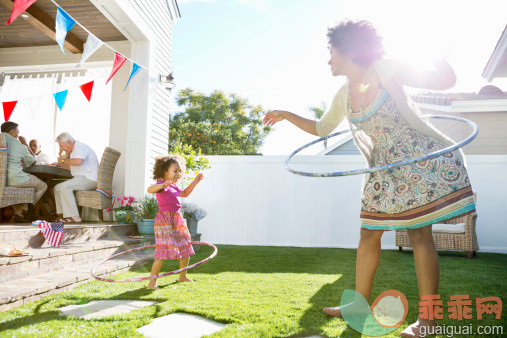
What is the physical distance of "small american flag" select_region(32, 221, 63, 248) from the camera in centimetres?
345

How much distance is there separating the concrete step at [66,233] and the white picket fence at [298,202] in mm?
2012

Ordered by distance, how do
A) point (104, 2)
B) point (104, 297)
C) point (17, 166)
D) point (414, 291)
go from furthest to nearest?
point (104, 2) → point (17, 166) → point (414, 291) → point (104, 297)

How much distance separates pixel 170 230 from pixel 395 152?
6.46 ft

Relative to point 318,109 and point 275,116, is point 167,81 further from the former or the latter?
point 318,109

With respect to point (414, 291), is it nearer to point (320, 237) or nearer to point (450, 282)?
point (450, 282)

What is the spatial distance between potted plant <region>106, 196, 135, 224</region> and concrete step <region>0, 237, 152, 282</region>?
3.30 feet

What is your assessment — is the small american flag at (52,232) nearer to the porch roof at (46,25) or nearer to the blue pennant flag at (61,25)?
the blue pennant flag at (61,25)

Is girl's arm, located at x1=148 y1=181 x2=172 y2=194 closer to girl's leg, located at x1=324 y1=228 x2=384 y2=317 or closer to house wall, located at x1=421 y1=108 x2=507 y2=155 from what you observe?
girl's leg, located at x1=324 y1=228 x2=384 y2=317

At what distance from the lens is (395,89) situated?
1728 mm

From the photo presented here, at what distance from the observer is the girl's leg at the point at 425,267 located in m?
1.66

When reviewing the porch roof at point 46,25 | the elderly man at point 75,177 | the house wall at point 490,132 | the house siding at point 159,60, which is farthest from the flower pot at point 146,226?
the house wall at point 490,132

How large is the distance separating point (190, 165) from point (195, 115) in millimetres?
18065

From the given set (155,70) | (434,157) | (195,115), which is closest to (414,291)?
(434,157)

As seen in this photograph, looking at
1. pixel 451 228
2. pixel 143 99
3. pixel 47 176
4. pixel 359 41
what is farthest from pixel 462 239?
pixel 47 176
